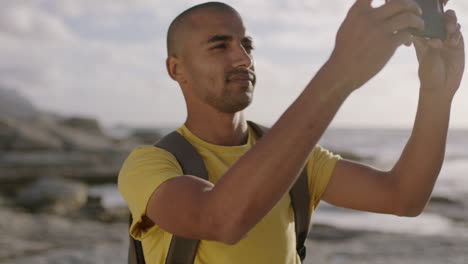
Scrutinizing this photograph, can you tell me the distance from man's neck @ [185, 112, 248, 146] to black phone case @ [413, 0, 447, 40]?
3.21 feet

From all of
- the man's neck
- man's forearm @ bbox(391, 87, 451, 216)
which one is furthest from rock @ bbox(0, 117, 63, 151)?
man's forearm @ bbox(391, 87, 451, 216)

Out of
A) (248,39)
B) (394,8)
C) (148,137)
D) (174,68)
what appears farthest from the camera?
(148,137)

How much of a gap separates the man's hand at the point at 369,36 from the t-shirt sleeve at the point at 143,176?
0.72 m

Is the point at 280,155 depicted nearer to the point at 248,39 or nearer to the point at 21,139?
the point at 248,39

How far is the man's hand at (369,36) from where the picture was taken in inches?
45.5

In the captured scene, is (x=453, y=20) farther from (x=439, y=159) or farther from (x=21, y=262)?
(x=21, y=262)

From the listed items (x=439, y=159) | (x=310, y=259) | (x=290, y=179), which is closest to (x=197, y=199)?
(x=290, y=179)

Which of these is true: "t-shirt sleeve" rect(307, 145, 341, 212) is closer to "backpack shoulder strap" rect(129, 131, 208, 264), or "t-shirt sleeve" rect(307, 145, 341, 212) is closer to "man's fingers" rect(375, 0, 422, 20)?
"backpack shoulder strap" rect(129, 131, 208, 264)

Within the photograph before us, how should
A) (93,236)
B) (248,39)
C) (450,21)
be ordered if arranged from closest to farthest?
(450,21)
(248,39)
(93,236)

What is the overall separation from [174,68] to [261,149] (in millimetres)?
1153

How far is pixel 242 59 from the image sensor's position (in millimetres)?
2031

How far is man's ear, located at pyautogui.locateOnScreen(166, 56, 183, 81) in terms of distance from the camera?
228 centimetres

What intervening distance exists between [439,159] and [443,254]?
5.87 meters

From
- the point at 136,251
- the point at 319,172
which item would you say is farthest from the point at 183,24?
the point at 136,251
